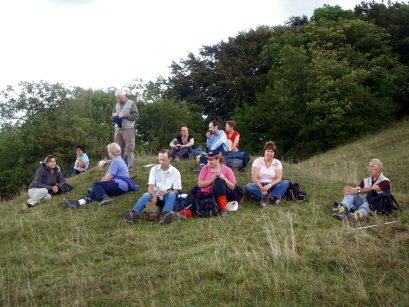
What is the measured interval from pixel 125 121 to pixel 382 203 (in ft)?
22.8

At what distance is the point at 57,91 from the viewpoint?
44219 millimetres

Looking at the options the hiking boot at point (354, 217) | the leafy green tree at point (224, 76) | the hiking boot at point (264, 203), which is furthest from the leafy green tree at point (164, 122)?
the hiking boot at point (354, 217)

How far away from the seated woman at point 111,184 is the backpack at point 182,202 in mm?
1921

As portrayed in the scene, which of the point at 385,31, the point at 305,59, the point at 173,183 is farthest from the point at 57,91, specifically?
the point at 173,183

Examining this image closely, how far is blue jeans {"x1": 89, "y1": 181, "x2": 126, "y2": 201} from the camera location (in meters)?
10.1

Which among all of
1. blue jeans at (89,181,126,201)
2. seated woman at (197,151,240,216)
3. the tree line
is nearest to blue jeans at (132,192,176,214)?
seated woman at (197,151,240,216)

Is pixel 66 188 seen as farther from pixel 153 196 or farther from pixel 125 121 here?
pixel 153 196

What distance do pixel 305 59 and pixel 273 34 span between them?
8.74 meters

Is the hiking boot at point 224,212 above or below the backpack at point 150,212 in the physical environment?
below

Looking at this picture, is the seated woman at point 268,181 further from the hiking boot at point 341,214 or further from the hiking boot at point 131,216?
the hiking boot at point 131,216

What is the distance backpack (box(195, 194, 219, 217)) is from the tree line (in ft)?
70.0

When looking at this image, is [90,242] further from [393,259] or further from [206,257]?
[393,259]

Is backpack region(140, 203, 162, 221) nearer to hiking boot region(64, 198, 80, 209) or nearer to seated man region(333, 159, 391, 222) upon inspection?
hiking boot region(64, 198, 80, 209)

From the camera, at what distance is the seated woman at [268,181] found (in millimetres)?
9227
